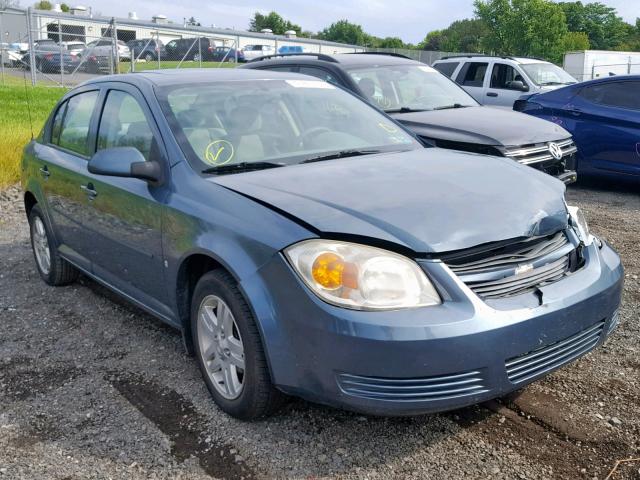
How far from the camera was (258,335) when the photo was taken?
2.94 meters

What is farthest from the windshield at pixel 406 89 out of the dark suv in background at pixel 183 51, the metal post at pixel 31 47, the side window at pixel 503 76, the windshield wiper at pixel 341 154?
the dark suv in background at pixel 183 51

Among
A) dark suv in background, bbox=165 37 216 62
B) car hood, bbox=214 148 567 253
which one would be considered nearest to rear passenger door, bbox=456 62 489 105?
car hood, bbox=214 148 567 253

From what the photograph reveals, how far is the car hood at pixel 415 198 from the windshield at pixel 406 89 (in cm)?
406

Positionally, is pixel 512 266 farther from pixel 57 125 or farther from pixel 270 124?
pixel 57 125

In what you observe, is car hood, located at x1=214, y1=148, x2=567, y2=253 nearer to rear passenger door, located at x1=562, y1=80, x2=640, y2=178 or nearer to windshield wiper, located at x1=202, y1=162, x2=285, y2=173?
windshield wiper, located at x1=202, y1=162, x2=285, y2=173

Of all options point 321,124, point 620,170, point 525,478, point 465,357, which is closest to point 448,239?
point 465,357

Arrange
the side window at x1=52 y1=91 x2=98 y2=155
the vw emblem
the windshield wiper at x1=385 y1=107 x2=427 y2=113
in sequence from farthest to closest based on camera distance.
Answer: the windshield wiper at x1=385 y1=107 x2=427 y2=113
the vw emblem
the side window at x1=52 y1=91 x2=98 y2=155

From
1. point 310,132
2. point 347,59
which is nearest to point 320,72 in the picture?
point 347,59

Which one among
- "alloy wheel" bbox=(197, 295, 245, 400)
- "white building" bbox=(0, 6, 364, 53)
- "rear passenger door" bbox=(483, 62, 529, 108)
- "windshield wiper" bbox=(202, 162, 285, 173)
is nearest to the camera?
"alloy wheel" bbox=(197, 295, 245, 400)

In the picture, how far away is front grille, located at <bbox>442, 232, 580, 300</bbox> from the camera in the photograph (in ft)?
9.10

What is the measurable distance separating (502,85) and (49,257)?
10.0 metres

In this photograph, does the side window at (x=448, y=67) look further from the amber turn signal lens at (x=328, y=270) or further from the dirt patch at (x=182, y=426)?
the amber turn signal lens at (x=328, y=270)

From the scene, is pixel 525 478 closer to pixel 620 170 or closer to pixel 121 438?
pixel 121 438

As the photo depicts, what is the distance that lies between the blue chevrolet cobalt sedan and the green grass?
521 cm
